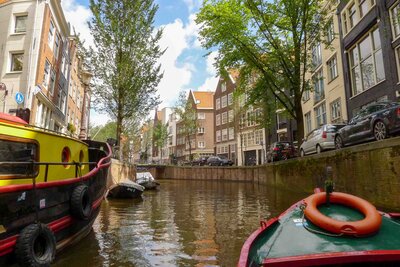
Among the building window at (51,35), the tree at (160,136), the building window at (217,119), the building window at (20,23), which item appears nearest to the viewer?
the building window at (20,23)

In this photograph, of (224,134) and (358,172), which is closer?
(358,172)

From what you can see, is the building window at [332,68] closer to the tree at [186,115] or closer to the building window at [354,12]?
the building window at [354,12]

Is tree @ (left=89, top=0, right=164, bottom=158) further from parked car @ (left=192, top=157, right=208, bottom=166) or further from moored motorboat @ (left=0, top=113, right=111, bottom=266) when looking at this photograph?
parked car @ (left=192, top=157, right=208, bottom=166)

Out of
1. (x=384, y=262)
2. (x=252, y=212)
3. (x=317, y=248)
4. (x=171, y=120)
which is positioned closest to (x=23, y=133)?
(x=317, y=248)

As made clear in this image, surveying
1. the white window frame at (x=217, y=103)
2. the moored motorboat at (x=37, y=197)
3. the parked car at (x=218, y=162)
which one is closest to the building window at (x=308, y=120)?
the parked car at (x=218, y=162)

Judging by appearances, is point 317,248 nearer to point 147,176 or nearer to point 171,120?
point 147,176

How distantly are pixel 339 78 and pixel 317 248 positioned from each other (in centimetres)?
2406

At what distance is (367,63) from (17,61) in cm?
2202

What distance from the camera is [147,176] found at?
2656 cm

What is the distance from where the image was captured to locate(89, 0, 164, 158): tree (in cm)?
2147

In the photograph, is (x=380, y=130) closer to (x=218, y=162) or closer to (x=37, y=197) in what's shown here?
(x=37, y=197)

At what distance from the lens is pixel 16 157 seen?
206 inches

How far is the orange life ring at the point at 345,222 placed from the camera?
10.9ft

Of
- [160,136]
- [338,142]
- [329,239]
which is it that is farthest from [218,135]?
[329,239]
